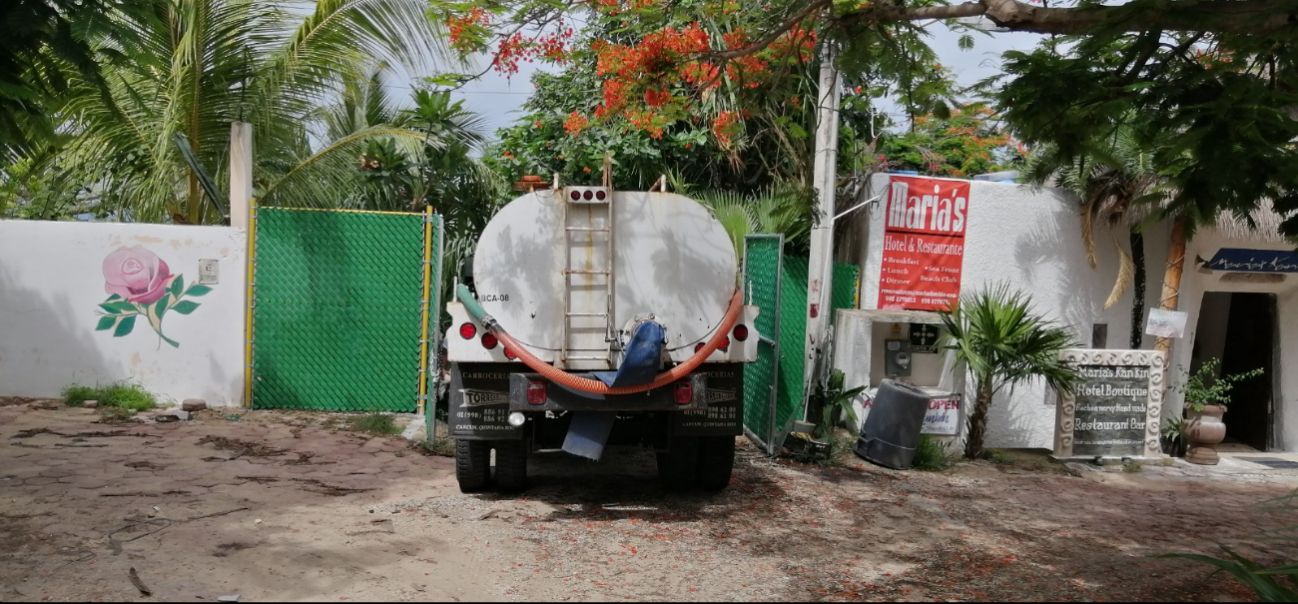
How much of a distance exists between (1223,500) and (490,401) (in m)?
6.89

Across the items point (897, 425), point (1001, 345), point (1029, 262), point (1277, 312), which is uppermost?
point (1029, 262)

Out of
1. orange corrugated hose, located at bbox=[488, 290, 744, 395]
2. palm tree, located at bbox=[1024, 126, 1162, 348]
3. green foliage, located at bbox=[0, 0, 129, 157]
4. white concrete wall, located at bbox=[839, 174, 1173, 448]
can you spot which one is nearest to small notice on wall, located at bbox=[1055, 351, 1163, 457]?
white concrete wall, located at bbox=[839, 174, 1173, 448]

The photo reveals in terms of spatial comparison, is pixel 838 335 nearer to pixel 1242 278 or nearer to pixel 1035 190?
pixel 1035 190

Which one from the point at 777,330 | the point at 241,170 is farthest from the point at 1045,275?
the point at 241,170

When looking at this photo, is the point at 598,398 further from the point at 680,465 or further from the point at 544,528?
the point at 680,465

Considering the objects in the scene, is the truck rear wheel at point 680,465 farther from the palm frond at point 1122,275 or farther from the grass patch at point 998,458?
the palm frond at point 1122,275

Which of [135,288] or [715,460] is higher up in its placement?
[135,288]

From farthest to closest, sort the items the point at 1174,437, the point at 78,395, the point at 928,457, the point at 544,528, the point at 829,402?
the point at 1174,437, the point at 78,395, the point at 829,402, the point at 928,457, the point at 544,528

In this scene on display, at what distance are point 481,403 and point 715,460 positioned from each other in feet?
6.10

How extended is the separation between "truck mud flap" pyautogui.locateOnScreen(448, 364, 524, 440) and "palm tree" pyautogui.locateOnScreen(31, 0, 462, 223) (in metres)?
5.27

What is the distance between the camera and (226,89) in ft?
38.5

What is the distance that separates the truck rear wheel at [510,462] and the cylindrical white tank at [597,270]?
0.84 metres

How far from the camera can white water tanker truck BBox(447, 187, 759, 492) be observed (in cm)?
716

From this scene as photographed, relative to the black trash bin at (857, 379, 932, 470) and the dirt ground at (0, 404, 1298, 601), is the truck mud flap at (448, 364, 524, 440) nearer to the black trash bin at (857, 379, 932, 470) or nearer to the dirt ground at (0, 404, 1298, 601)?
the dirt ground at (0, 404, 1298, 601)
